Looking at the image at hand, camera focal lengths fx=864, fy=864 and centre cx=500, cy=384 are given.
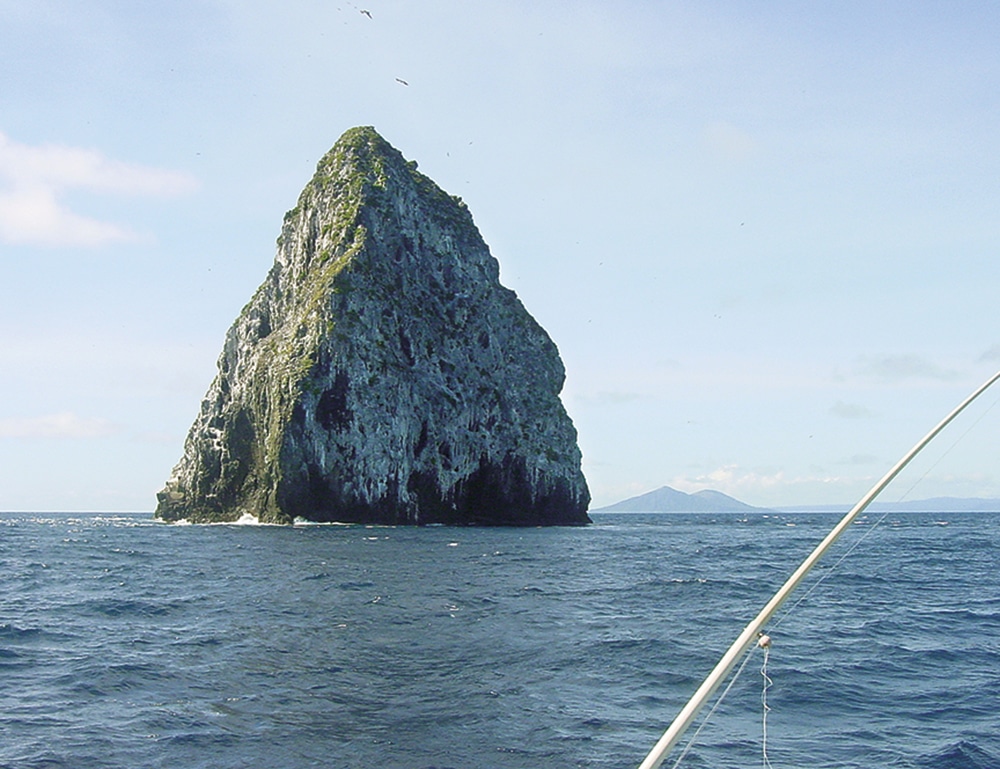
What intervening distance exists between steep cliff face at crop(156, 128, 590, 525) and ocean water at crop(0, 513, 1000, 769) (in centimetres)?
4594

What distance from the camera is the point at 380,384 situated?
278 ft

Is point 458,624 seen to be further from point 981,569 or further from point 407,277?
point 407,277

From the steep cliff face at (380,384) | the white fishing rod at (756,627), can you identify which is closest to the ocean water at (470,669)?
the white fishing rod at (756,627)

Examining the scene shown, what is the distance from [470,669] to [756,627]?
39.3 feet

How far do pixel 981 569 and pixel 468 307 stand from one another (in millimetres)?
66821

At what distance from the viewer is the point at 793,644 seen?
70.3 feet

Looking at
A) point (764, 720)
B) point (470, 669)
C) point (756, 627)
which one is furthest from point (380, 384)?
point (756, 627)

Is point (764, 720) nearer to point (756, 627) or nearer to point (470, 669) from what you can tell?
point (470, 669)

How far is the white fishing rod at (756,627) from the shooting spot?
5797 mm

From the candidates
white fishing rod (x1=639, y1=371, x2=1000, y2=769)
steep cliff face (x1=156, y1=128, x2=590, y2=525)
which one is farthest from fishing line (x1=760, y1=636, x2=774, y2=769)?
steep cliff face (x1=156, y1=128, x2=590, y2=525)

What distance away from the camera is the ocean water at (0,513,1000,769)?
12938 mm

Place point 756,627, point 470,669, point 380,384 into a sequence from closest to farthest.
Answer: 1. point 756,627
2. point 470,669
3. point 380,384

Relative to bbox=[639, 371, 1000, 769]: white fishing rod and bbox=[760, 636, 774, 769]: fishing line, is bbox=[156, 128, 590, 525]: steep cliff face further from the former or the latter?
bbox=[639, 371, 1000, 769]: white fishing rod

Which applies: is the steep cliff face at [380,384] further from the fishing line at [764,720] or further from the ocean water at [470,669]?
the fishing line at [764,720]
